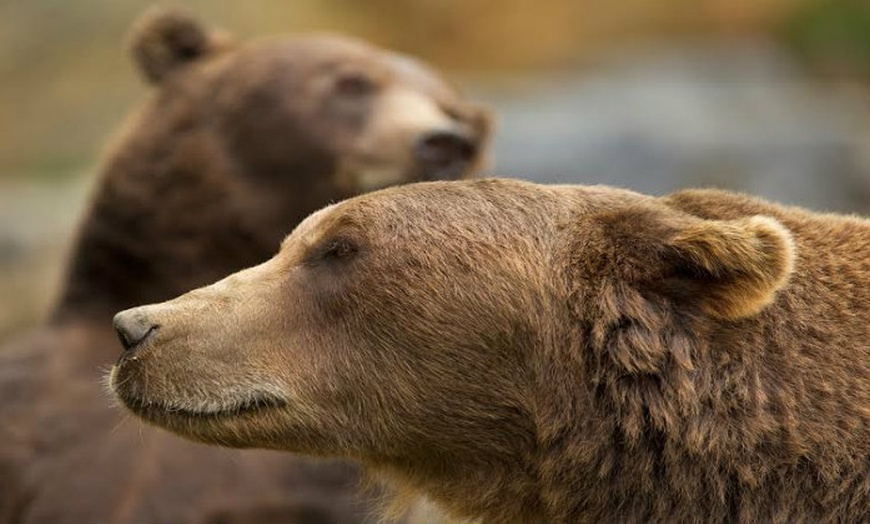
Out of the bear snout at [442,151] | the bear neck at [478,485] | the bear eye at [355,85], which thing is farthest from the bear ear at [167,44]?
the bear neck at [478,485]

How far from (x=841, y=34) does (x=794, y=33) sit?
898 millimetres

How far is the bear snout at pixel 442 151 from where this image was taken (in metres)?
7.59

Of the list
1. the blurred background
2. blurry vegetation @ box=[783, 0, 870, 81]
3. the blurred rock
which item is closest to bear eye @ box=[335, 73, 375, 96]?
the blurred rock

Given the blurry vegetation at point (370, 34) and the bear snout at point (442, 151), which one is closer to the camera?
the bear snout at point (442, 151)

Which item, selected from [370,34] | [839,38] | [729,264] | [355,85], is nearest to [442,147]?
[355,85]

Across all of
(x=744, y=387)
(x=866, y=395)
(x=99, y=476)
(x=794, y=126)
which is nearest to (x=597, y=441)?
(x=744, y=387)

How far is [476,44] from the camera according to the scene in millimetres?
26031

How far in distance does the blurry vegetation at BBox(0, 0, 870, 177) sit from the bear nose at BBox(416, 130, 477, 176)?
47.8 ft

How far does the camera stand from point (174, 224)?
25.5ft

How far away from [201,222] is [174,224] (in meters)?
0.14

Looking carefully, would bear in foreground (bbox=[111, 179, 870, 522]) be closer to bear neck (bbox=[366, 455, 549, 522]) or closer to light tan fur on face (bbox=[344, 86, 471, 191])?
bear neck (bbox=[366, 455, 549, 522])

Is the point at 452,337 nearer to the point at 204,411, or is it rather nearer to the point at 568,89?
the point at 204,411

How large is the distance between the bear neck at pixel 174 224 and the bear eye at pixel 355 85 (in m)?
0.49

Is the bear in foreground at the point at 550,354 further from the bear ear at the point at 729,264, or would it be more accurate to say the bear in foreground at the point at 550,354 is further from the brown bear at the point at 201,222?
the brown bear at the point at 201,222
